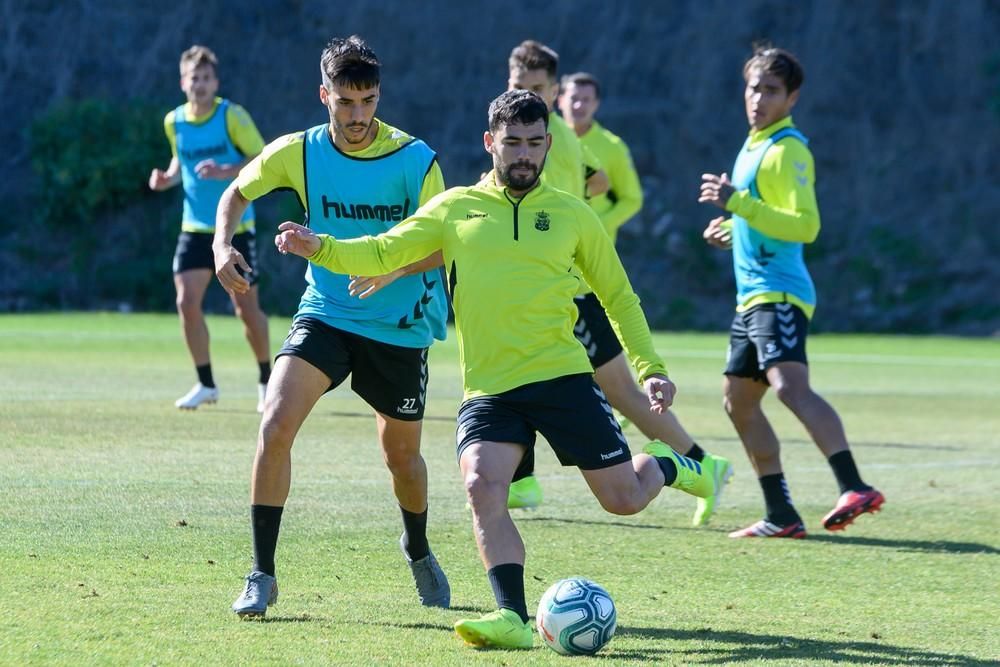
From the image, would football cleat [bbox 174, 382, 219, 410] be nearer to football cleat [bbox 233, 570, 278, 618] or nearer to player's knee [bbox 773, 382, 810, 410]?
player's knee [bbox 773, 382, 810, 410]

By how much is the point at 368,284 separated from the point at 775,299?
10.6 feet

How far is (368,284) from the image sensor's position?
6.42 m

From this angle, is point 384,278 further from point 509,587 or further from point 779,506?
point 779,506

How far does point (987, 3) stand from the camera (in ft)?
109

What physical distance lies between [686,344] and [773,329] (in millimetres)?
15639

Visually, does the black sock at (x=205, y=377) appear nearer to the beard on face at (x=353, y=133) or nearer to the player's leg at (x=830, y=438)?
the player's leg at (x=830, y=438)

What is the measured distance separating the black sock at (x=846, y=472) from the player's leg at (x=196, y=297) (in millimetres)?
6026

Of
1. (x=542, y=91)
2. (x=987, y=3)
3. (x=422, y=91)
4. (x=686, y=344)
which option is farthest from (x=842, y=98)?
(x=542, y=91)

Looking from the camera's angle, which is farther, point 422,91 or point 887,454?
point 422,91

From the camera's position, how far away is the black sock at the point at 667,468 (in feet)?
22.2

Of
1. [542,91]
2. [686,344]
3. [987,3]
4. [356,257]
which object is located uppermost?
[987,3]

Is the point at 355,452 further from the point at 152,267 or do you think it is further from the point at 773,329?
the point at 152,267

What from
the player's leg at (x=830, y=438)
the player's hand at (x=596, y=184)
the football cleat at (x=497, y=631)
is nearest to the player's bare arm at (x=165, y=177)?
the player's hand at (x=596, y=184)

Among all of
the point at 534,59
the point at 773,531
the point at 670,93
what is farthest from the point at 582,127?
the point at 670,93
